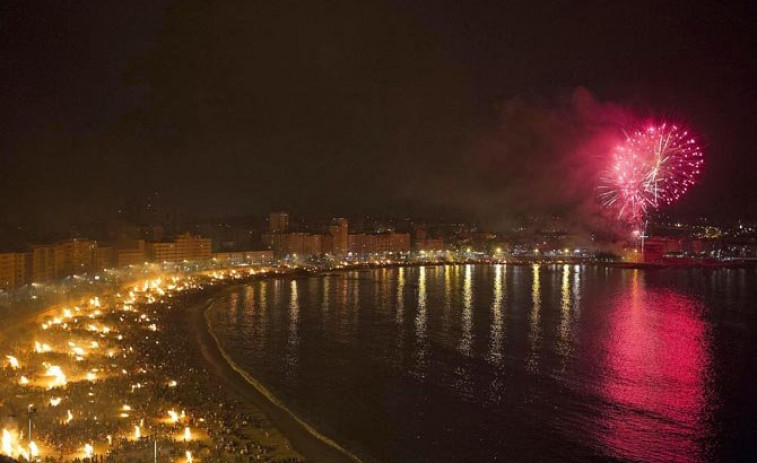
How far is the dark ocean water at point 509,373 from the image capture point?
874cm

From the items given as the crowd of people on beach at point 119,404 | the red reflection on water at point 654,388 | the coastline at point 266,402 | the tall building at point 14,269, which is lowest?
the red reflection on water at point 654,388

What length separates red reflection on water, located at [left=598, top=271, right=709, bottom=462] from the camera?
858 cm

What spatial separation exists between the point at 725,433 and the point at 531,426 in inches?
111

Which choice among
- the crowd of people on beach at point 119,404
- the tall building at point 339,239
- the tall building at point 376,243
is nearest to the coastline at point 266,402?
the crowd of people on beach at point 119,404

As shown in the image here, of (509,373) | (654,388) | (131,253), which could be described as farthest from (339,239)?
(654,388)

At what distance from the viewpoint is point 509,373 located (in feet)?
41.8

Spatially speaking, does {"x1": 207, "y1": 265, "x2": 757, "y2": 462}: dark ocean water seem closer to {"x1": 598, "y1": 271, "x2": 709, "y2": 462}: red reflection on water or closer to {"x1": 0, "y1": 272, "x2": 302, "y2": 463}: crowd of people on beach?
{"x1": 598, "y1": 271, "x2": 709, "y2": 462}: red reflection on water

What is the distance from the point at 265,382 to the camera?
455 inches

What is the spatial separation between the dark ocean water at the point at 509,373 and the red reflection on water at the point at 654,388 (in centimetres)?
3

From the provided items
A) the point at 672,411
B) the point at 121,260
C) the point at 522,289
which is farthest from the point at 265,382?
the point at 121,260

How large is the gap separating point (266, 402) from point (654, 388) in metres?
7.05

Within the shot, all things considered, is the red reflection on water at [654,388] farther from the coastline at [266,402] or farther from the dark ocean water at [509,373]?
the coastline at [266,402]

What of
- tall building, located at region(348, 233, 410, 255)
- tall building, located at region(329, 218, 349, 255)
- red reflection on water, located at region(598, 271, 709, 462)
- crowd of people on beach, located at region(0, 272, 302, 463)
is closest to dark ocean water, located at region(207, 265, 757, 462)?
red reflection on water, located at region(598, 271, 709, 462)

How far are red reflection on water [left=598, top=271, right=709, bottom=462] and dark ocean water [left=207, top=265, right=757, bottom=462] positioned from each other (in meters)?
0.03
